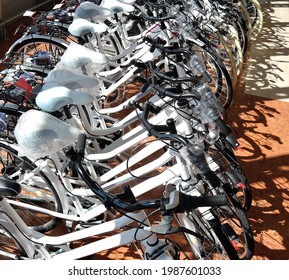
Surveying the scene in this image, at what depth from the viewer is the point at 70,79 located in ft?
7.77

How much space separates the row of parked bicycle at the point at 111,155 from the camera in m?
1.88

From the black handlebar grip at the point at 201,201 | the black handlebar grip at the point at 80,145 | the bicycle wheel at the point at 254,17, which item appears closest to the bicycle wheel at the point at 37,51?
the black handlebar grip at the point at 80,145

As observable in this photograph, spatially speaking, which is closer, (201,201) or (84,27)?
(201,201)

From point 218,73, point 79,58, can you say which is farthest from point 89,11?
point 218,73

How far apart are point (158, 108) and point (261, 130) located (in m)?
1.74

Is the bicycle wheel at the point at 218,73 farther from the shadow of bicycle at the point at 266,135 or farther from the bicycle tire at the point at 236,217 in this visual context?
the bicycle tire at the point at 236,217

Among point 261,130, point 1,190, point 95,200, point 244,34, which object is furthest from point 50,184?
point 244,34

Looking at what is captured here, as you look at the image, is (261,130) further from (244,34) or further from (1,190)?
(1,190)

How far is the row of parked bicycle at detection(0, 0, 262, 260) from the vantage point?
188cm

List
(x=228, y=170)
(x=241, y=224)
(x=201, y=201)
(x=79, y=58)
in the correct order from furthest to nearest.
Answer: (x=79, y=58) < (x=228, y=170) < (x=241, y=224) < (x=201, y=201)

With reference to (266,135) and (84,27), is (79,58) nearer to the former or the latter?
(84,27)

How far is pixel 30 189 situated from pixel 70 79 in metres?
0.80

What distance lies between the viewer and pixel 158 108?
2.57 metres
